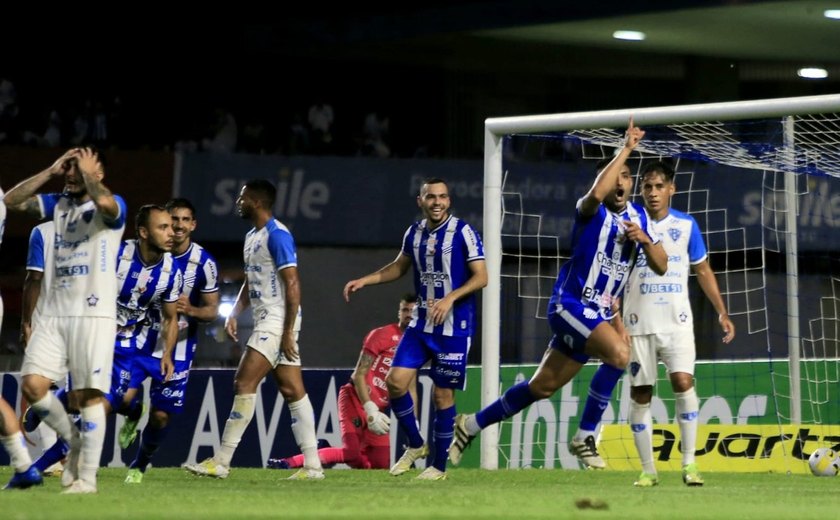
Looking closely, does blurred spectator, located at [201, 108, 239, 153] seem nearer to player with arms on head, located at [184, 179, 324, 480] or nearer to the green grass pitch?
the green grass pitch

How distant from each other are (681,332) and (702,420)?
15.7 feet

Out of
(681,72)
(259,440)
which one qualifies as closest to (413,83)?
(681,72)

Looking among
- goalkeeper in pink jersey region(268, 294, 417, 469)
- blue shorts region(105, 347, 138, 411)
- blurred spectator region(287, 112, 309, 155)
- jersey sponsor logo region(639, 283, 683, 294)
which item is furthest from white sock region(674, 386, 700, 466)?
blurred spectator region(287, 112, 309, 155)

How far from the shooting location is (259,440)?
1480cm

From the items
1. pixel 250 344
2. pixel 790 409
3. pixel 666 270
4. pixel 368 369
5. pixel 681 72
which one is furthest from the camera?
pixel 681 72

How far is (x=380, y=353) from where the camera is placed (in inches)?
497

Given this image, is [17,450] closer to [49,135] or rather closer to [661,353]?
[661,353]

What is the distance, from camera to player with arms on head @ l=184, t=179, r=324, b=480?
10.1 meters

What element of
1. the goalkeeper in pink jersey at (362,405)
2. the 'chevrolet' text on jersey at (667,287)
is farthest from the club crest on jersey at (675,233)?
the goalkeeper in pink jersey at (362,405)

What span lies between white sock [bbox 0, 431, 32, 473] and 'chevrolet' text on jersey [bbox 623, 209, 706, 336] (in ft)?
14.1

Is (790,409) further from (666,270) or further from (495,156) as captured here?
(666,270)

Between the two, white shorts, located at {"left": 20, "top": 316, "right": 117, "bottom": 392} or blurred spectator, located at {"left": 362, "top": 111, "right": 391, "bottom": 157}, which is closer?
white shorts, located at {"left": 20, "top": 316, "right": 117, "bottom": 392}

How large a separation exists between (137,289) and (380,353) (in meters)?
2.92

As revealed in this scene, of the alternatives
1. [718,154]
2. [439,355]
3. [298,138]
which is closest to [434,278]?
[439,355]
